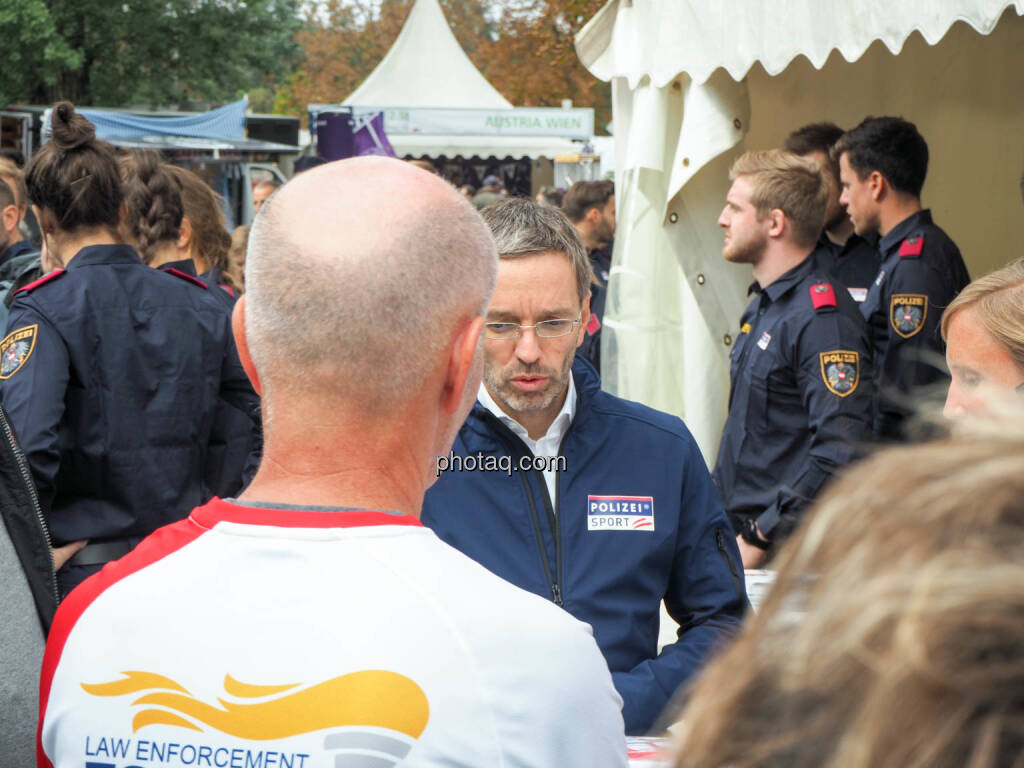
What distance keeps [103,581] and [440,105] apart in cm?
1721

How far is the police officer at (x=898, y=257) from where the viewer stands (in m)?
4.32

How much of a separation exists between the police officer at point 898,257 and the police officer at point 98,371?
2.35 meters

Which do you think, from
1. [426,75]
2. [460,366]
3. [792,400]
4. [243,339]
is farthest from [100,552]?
[426,75]

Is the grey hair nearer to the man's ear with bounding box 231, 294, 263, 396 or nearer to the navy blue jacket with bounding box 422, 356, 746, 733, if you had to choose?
the navy blue jacket with bounding box 422, 356, 746, 733

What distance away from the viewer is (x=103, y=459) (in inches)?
124

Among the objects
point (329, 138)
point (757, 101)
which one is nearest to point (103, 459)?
point (757, 101)

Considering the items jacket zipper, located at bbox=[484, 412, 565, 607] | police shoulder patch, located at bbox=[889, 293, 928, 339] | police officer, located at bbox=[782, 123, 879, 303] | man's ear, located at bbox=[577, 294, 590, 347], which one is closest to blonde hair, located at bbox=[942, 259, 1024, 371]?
man's ear, located at bbox=[577, 294, 590, 347]

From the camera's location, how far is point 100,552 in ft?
10.3

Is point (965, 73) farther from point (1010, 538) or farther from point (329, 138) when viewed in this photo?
point (329, 138)

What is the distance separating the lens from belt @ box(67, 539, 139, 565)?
122 inches

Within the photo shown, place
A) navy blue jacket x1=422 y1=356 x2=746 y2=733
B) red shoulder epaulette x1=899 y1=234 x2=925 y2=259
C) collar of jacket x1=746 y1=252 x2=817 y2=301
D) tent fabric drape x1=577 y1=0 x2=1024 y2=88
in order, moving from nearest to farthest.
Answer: navy blue jacket x1=422 y1=356 x2=746 y2=733 → tent fabric drape x1=577 y1=0 x2=1024 y2=88 → collar of jacket x1=746 y1=252 x2=817 y2=301 → red shoulder epaulette x1=899 y1=234 x2=925 y2=259

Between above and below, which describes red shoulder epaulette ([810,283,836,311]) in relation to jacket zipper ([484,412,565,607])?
above

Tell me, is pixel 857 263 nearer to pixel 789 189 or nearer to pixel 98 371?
pixel 789 189

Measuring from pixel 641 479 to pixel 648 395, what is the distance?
2.43 m
